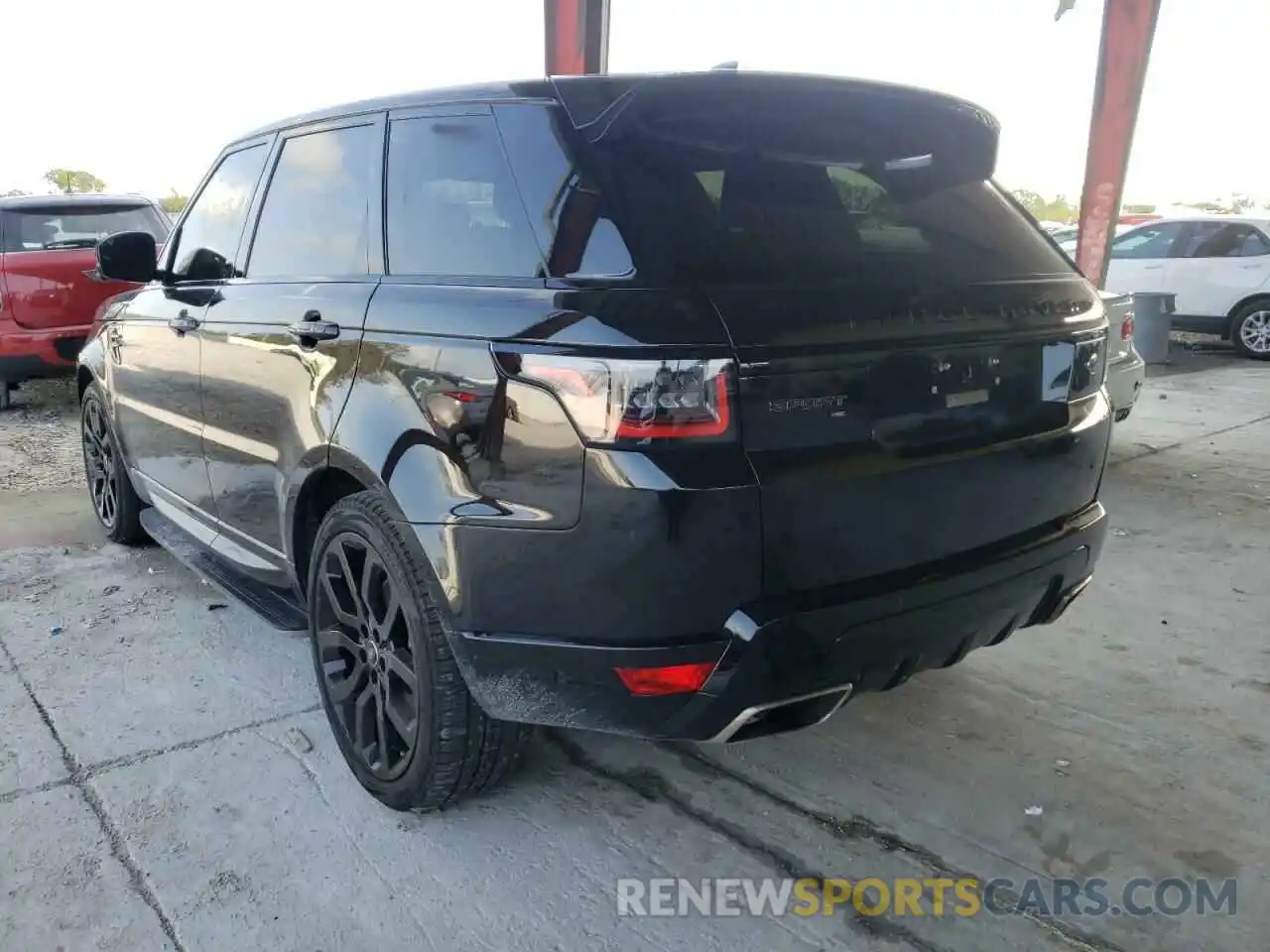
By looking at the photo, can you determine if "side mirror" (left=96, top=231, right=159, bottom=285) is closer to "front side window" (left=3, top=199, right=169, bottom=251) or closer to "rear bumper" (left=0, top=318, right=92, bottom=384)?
"rear bumper" (left=0, top=318, right=92, bottom=384)

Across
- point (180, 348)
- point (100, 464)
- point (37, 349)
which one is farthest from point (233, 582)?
point (37, 349)

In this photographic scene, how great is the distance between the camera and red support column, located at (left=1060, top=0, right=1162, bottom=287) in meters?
9.83

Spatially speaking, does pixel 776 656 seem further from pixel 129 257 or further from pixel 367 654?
pixel 129 257

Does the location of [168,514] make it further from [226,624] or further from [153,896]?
[153,896]

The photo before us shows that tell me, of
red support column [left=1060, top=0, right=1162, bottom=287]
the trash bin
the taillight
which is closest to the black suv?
the taillight

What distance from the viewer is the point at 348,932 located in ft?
7.19

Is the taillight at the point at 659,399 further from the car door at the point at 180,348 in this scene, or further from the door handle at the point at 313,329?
the car door at the point at 180,348

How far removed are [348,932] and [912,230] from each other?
2048mm

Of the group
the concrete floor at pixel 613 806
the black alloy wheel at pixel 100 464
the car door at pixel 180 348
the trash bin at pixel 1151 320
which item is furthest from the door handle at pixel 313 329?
the trash bin at pixel 1151 320

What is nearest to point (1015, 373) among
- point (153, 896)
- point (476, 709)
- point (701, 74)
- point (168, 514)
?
point (701, 74)

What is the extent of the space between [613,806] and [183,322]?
7.26 ft

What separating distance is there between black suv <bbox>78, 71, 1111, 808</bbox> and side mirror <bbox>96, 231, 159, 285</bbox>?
1.28 metres

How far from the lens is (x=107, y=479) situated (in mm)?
4797

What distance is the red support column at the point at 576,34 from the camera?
9781mm
